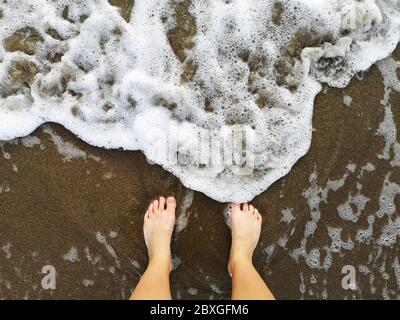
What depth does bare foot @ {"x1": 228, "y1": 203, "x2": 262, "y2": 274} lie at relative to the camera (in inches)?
96.7

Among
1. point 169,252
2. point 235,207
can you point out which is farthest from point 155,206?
point 235,207

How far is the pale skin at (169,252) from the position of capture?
2.33 metres

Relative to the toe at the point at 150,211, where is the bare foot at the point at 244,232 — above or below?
below

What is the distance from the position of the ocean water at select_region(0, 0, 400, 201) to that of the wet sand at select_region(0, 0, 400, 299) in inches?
3.4

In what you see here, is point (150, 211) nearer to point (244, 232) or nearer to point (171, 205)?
point (171, 205)

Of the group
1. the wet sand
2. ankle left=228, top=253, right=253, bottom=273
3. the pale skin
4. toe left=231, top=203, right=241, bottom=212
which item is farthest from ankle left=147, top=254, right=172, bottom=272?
toe left=231, top=203, right=241, bottom=212

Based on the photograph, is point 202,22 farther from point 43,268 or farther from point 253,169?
point 43,268

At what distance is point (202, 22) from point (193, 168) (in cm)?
80

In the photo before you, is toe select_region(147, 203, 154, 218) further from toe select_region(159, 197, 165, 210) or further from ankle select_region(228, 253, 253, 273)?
ankle select_region(228, 253, 253, 273)
